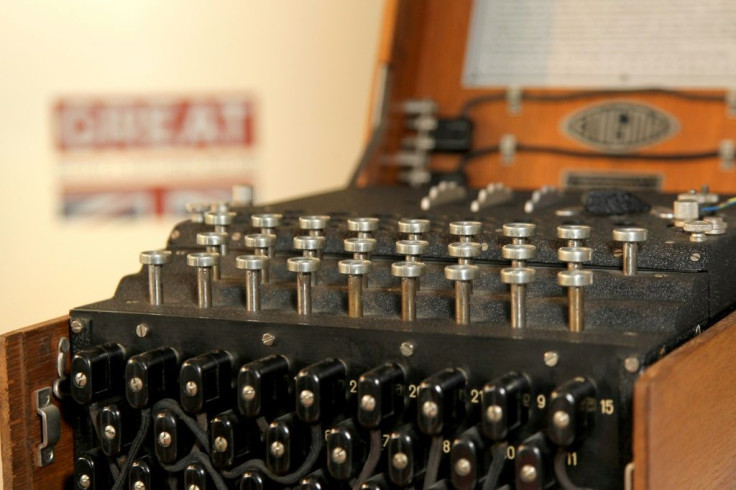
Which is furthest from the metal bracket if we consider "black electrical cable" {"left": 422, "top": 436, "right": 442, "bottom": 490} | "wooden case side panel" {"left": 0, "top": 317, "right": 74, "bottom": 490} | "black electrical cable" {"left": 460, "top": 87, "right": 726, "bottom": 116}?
"black electrical cable" {"left": 460, "top": 87, "right": 726, "bottom": 116}

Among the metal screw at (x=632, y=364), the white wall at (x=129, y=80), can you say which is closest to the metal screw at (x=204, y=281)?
the metal screw at (x=632, y=364)

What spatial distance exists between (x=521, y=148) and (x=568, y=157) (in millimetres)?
108

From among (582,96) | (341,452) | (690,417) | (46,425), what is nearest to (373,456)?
(341,452)

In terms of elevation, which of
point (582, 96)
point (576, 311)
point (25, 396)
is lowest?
point (25, 396)

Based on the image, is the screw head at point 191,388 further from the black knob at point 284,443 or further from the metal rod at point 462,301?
the metal rod at point 462,301

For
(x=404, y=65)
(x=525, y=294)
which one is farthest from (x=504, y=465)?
(x=404, y=65)

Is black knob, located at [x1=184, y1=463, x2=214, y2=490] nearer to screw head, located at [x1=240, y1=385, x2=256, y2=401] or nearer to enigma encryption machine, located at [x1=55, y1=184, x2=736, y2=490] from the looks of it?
enigma encryption machine, located at [x1=55, y1=184, x2=736, y2=490]

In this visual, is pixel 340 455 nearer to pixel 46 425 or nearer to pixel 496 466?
pixel 496 466

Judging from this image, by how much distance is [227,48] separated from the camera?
11.1 feet

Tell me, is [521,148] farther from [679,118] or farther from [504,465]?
[504,465]

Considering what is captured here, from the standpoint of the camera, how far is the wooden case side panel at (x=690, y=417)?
1144mm

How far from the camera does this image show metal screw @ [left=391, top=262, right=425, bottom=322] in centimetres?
136

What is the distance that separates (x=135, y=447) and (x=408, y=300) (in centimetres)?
39

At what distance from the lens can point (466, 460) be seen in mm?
1234
